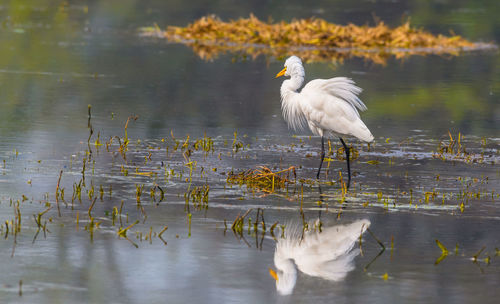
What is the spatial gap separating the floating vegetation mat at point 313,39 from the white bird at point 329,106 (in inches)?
590

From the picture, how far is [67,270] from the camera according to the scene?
24.2 feet

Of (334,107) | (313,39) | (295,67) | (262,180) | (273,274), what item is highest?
(313,39)


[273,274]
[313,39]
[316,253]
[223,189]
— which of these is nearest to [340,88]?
[223,189]

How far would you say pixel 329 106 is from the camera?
472 inches

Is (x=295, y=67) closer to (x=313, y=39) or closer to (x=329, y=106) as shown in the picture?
(x=329, y=106)

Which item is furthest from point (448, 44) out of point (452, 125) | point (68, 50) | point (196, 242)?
point (196, 242)

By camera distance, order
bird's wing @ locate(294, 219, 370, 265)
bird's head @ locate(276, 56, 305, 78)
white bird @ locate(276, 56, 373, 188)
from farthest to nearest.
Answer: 1. bird's head @ locate(276, 56, 305, 78)
2. white bird @ locate(276, 56, 373, 188)
3. bird's wing @ locate(294, 219, 370, 265)

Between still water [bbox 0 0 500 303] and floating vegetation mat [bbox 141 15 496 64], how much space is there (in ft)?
14.8

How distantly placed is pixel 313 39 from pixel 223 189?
61.9 feet

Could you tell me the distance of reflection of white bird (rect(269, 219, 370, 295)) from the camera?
743cm

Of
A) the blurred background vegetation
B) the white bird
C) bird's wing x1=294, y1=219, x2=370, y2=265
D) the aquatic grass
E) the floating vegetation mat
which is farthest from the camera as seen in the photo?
the floating vegetation mat

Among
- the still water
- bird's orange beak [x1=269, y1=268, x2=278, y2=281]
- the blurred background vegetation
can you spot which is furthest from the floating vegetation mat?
bird's orange beak [x1=269, y1=268, x2=278, y2=281]

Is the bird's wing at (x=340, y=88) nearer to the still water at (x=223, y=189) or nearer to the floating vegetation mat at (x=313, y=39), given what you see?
the still water at (x=223, y=189)

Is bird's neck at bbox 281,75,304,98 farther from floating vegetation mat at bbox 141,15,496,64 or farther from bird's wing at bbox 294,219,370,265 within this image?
floating vegetation mat at bbox 141,15,496,64
